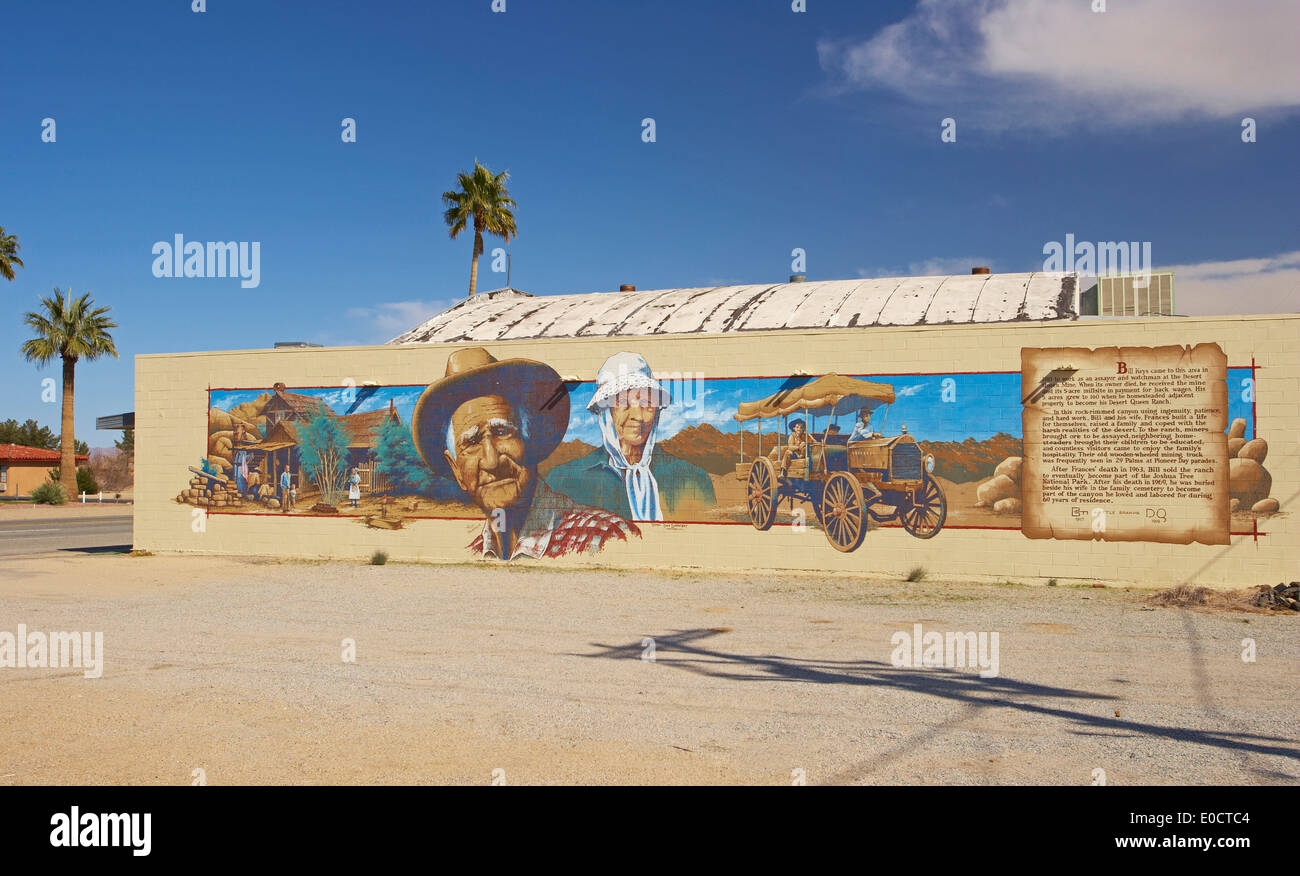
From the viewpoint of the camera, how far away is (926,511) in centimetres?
1652

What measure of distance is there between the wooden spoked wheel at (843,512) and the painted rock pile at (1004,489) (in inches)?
77.0

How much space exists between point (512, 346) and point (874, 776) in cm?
1460

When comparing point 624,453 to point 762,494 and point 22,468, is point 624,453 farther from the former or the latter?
point 22,468

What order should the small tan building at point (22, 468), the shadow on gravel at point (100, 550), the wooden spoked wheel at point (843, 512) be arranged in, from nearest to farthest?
1. the wooden spoked wheel at point (843, 512)
2. the shadow on gravel at point (100, 550)
3. the small tan building at point (22, 468)

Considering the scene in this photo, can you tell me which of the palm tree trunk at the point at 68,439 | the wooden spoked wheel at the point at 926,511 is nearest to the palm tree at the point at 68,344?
the palm tree trunk at the point at 68,439

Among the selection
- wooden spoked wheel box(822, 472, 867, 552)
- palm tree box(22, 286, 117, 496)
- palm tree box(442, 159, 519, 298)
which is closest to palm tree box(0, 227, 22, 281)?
palm tree box(22, 286, 117, 496)

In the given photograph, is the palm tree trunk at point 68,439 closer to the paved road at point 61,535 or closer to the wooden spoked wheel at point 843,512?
the paved road at point 61,535

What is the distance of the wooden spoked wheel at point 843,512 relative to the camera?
663 inches

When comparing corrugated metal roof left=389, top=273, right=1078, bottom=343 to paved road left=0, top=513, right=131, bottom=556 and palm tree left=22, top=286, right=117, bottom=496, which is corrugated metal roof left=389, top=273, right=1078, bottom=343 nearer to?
paved road left=0, top=513, right=131, bottom=556

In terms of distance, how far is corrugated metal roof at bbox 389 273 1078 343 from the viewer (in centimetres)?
1880

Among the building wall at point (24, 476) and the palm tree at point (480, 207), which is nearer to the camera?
the palm tree at point (480, 207)

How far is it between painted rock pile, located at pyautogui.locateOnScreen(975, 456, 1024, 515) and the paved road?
733 inches

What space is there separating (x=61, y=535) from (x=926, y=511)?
23.8m

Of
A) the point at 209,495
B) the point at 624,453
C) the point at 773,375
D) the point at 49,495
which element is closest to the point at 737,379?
the point at 773,375
